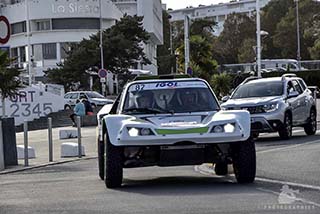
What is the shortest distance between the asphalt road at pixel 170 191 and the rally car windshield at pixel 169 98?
1184 mm

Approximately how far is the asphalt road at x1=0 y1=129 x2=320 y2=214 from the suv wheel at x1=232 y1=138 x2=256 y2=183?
0.19 metres

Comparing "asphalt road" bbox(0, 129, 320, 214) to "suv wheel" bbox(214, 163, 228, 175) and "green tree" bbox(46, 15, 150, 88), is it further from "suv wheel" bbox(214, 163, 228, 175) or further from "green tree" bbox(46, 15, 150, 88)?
"green tree" bbox(46, 15, 150, 88)

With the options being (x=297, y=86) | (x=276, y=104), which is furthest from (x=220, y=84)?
(x=276, y=104)

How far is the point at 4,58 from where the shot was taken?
20.2 meters

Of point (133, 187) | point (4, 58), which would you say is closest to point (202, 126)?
point (133, 187)

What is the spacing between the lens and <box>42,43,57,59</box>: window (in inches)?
3497

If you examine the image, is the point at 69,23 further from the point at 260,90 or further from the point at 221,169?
the point at 221,169

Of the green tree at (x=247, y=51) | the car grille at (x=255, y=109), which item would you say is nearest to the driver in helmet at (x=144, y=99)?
the car grille at (x=255, y=109)

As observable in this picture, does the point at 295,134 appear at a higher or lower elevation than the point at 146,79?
lower

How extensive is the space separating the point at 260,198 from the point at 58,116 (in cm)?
3943

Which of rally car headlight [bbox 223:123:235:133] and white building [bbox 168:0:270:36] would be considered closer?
rally car headlight [bbox 223:123:235:133]

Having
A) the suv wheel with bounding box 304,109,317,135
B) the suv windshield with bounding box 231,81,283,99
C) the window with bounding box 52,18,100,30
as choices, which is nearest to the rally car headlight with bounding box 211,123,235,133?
the suv windshield with bounding box 231,81,283,99

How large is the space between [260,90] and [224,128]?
1141 cm

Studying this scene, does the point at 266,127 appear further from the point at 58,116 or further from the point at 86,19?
the point at 86,19
